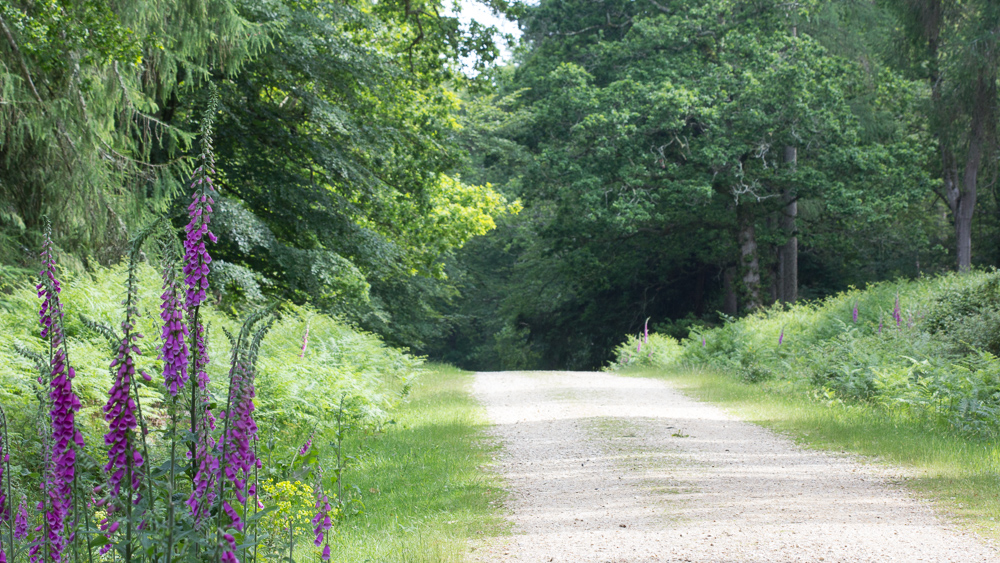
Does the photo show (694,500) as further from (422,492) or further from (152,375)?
(152,375)

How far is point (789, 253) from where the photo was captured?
27141 millimetres

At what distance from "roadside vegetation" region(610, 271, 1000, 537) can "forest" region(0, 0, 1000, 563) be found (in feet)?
0.31

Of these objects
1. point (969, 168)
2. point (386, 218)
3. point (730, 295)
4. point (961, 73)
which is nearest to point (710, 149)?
point (961, 73)

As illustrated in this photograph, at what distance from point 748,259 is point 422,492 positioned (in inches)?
816

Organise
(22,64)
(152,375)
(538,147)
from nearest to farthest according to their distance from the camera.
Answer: (152,375) → (22,64) → (538,147)

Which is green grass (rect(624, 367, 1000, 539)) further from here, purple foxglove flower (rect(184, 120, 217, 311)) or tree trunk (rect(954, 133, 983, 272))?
tree trunk (rect(954, 133, 983, 272))

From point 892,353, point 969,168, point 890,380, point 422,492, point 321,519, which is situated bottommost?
point 422,492

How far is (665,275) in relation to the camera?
3138 centimetres

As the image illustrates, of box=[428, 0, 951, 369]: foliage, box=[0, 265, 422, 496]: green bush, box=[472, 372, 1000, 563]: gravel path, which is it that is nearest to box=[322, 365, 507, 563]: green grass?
box=[472, 372, 1000, 563]: gravel path

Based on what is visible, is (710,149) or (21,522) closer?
(21,522)

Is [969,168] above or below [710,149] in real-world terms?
below

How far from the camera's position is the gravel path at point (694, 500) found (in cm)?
489

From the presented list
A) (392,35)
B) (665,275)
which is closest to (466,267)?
(665,275)

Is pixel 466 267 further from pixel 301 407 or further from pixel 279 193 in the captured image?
pixel 301 407
